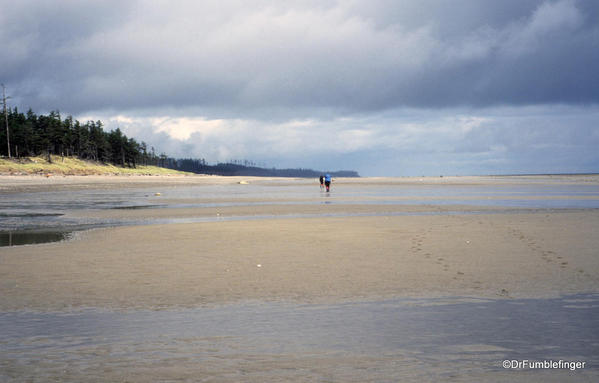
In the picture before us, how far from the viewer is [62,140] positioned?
154250 mm

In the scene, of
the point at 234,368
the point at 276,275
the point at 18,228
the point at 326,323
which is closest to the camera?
the point at 234,368

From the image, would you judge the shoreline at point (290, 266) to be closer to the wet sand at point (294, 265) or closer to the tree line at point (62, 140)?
the wet sand at point (294, 265)

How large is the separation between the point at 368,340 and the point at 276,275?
15.9ft

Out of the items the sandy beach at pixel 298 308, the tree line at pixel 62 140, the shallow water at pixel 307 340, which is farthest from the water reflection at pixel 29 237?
the tree line at pixel 62 140

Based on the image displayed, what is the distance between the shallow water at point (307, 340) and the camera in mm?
5844

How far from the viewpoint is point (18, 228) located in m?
21.5

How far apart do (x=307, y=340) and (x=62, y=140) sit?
539 feet

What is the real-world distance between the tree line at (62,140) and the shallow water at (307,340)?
145928 millimetres

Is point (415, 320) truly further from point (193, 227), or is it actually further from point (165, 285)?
point (193, 227)

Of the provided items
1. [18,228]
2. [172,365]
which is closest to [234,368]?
[172,365]

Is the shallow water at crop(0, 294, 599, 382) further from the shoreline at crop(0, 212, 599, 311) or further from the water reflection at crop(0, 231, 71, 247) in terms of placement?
the water reflection at crop(0, 231, 71, 247)

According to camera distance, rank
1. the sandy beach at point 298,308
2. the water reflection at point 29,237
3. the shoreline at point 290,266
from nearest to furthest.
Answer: the sandy beach at point 298,308 < the shoreline at point 290,266 < the water reflection at point 29,237

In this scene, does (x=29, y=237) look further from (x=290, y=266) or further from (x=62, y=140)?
(x=62, y=140)

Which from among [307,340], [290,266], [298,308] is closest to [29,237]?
[290,266]
